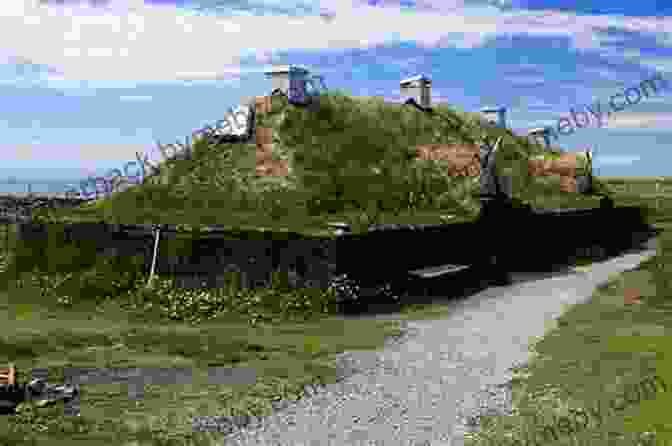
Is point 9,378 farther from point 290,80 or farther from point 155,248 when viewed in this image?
point 290,80

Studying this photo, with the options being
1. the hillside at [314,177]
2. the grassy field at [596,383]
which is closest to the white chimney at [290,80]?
the hillside at [314,177]

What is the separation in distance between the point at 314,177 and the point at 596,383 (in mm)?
17008

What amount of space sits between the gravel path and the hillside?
5.71m

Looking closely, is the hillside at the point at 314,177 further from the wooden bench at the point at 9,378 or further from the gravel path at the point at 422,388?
the wooden bench at the point at 9,378

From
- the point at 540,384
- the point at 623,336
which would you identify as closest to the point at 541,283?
the point at 623,336

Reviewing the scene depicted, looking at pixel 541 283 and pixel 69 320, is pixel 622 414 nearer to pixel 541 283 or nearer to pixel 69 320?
pixel 69 320

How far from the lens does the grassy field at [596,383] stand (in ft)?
39.4

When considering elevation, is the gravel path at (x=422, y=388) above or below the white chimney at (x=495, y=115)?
below

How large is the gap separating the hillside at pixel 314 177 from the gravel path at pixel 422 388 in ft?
18.7

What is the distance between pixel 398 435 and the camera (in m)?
12.2

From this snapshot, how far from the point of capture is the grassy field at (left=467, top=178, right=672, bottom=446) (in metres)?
12.0

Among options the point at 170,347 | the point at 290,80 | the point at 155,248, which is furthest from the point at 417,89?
the point at 170,347

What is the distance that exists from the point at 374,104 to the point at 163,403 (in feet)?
88.2

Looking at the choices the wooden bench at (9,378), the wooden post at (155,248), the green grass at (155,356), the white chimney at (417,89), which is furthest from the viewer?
the white chimney at (417,89)
